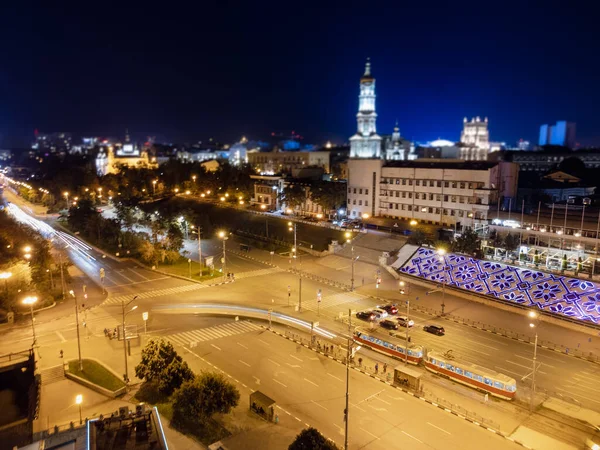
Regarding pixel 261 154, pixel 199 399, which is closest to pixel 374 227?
pixel 199 399

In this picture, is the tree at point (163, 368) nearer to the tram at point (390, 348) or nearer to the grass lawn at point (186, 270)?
the tram at point (390, 348)

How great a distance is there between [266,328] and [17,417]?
16.9 m

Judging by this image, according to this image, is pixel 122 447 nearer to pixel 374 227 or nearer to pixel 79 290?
pixel 79 290

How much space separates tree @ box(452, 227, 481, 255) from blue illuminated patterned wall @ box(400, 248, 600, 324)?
1.29 metres

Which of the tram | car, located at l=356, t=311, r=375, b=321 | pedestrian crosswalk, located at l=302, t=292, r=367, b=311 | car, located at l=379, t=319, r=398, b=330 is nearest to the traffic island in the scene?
the tram

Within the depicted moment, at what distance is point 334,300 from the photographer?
136ft

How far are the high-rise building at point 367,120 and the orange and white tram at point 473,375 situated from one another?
87.8 metres

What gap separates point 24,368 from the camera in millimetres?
28516

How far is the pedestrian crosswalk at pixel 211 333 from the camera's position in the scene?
32.8 metres

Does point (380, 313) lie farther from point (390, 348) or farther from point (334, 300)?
point (390, 348)

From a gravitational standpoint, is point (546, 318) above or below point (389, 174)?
below

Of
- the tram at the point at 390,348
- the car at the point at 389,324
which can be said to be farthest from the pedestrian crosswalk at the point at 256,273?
the tram at the point at 390,348

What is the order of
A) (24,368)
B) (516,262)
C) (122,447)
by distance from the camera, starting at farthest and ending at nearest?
(516,262), (24,368), (122,447)

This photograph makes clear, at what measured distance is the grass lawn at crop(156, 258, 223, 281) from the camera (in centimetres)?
4844
